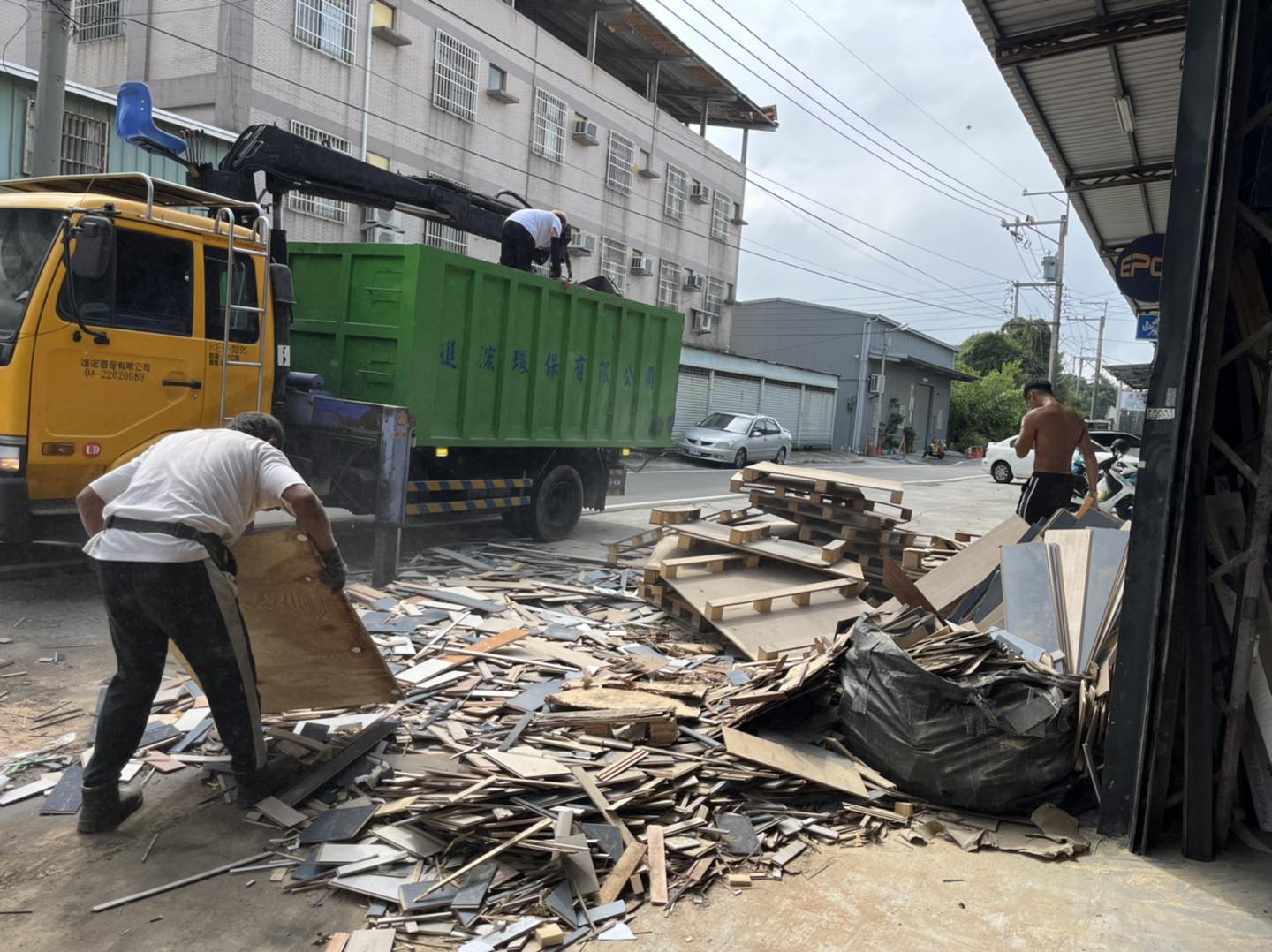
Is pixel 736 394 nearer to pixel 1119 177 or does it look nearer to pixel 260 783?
pixel 1119 177

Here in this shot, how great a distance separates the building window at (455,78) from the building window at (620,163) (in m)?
6.77

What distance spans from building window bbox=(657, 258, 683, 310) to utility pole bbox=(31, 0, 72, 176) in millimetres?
23926

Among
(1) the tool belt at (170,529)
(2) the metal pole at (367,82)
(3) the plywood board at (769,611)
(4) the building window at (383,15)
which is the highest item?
(4) the building window at (383,15)

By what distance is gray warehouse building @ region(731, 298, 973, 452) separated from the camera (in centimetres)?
4403

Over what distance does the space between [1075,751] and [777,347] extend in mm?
43021

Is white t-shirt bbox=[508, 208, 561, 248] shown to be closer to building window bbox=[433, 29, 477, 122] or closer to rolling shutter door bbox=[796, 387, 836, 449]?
building window bbox=[433, 29, 477, 122]

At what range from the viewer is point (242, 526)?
3932mm

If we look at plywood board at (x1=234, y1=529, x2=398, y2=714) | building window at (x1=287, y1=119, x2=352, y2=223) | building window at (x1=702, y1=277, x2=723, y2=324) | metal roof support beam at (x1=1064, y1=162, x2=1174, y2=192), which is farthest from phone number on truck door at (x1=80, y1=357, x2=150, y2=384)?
building window at (x1=702, y1=277, x2=723, y2=324)

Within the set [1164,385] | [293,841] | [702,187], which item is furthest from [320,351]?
[702,187]

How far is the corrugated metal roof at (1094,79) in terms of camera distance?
6.09 meters

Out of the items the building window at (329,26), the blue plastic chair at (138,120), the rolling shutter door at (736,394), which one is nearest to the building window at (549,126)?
the building window at (329,26)

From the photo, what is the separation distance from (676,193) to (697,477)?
1569 centimetres

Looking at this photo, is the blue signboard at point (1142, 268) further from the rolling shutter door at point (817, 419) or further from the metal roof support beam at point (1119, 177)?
the rolling shutter door at point (817, 419)

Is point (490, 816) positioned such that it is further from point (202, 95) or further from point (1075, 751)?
point (202, 95)
